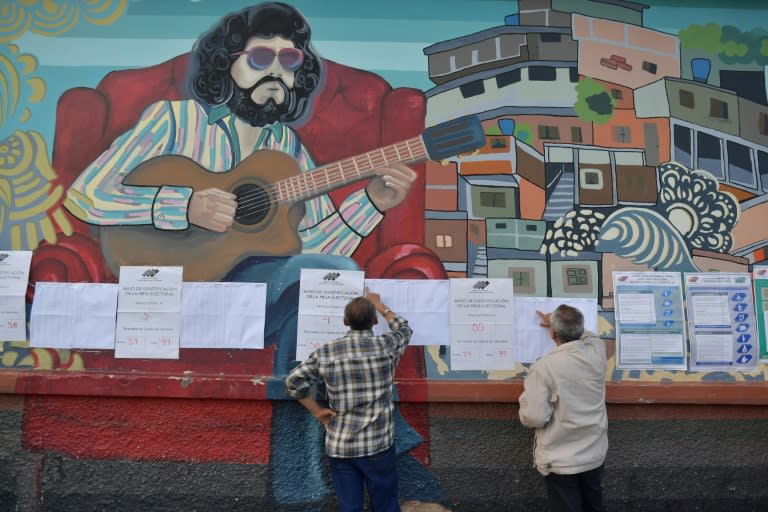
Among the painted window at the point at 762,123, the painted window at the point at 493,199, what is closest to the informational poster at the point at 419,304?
the painted window at the point at 493,199

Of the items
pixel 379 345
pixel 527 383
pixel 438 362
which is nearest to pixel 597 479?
pixel 527 383

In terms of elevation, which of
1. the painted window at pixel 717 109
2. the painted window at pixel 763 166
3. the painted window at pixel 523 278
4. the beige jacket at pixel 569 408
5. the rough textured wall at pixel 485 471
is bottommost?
the rough textured wall at pixel 485 471

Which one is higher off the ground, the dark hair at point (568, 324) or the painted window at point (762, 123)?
the painted window at point (762, 123)

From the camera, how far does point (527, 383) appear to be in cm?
350

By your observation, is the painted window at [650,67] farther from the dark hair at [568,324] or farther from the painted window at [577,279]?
the dark hair at [568,324]

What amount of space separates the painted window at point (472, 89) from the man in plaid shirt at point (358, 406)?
6.51 feet

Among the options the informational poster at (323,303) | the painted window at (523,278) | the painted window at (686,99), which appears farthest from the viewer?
the painted window at (686,99)

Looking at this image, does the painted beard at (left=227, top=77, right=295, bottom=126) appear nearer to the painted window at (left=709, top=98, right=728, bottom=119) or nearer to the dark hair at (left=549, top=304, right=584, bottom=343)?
the dark hair at (left=549, top=304, right=584, bottom=343)

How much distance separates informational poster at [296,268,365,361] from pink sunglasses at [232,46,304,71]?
1639mm

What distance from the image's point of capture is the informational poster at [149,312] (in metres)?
4.20

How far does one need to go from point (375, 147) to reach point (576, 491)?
8.97 feet

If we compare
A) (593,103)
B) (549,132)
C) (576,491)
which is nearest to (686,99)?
(593,103)

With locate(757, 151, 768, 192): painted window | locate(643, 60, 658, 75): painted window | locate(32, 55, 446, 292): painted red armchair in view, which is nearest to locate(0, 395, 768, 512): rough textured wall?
locate(32, 55, 446, 292): painted red armchair

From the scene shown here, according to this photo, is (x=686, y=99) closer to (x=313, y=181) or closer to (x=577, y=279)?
(x=577, y=279)
